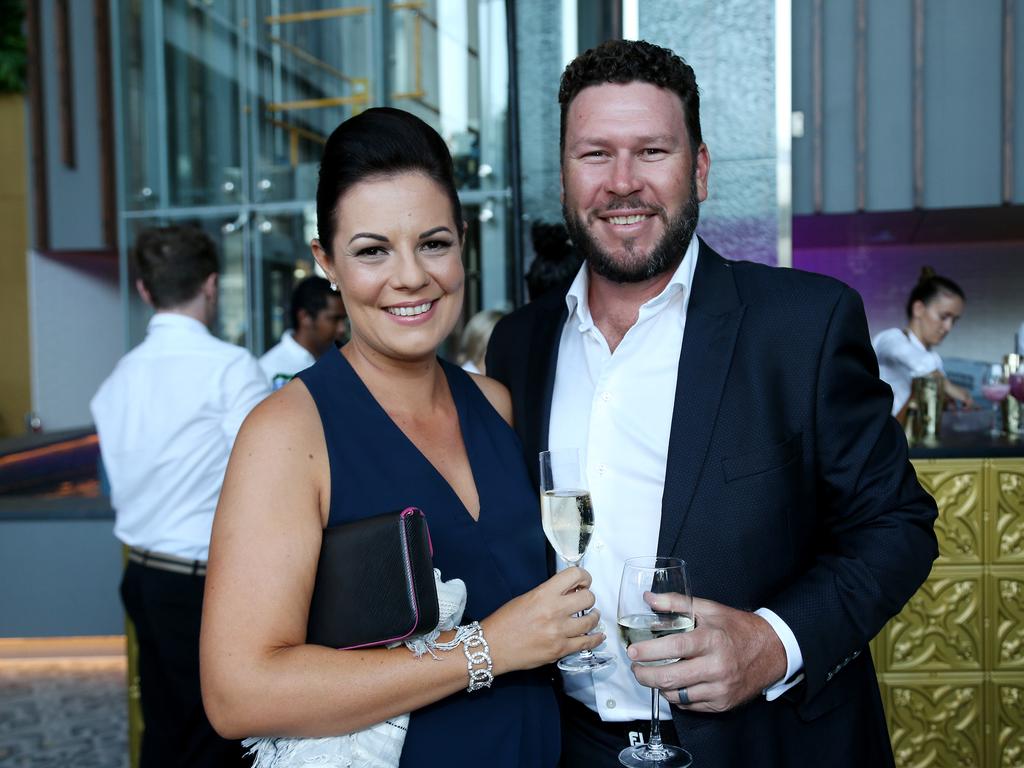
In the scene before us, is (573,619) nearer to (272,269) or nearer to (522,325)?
(522,325)

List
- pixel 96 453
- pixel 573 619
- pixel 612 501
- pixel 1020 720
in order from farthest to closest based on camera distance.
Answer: pixel 96 453, pixel 1020 720, pixel 612 501, pixel 573 619

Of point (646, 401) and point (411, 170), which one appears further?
point (646, 401)

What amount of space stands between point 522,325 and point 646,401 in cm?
41

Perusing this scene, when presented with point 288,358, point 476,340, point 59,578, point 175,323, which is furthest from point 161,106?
point 175,323

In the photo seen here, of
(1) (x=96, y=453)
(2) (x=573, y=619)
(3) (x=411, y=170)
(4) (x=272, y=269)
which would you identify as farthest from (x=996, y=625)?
(4) (x=272, y=269)

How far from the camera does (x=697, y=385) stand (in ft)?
5.06

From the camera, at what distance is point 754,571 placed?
58.5 inches

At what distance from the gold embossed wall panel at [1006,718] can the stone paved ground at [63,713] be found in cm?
310

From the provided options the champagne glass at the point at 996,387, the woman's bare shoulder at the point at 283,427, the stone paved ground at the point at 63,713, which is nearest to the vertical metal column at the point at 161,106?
the stone paved ground at the point at 63,713

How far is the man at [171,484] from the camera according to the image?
9.39ft

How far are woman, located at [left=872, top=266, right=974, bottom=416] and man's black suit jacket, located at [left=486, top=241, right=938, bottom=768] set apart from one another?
3.08 metres

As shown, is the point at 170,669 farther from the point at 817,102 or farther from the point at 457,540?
the point at 817,102

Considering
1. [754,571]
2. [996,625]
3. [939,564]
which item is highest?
[754,571]

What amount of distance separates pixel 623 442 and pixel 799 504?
0.30m
